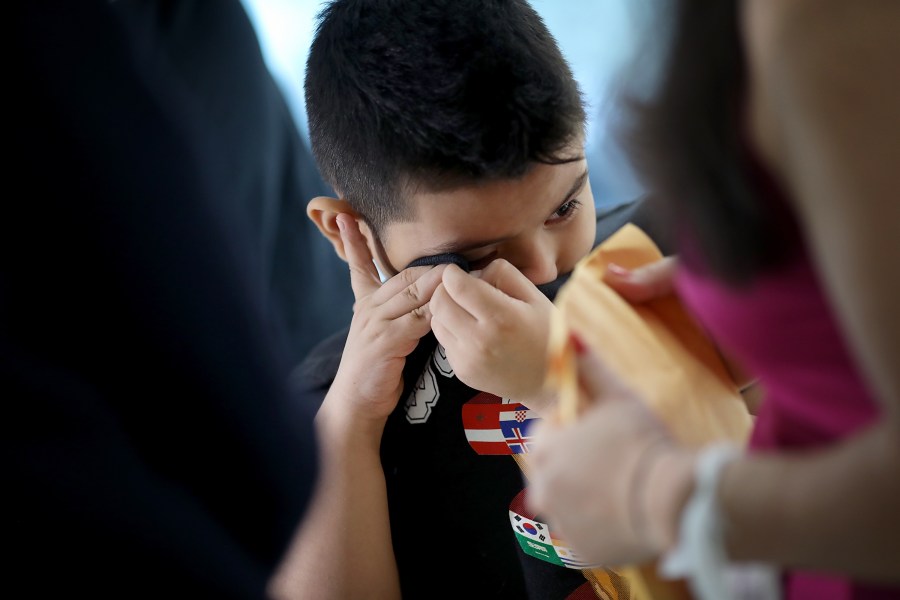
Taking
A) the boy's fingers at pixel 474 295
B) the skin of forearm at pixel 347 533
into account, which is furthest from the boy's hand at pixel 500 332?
the skin of forearm at pixel 347 533

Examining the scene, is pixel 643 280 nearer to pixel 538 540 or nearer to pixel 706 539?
pixel 706 539

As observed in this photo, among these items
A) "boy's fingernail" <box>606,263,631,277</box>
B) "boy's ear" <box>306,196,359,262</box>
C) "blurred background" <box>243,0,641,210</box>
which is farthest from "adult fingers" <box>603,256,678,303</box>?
"boy's ear" <box>306,196,359,262</box>

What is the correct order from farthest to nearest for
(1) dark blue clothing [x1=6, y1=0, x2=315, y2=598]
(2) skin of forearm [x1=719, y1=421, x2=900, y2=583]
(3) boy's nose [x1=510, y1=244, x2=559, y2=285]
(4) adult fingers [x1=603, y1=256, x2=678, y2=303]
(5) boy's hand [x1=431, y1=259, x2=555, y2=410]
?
(3) boy's nose [x1=510, y1=244, x2=559, y2=285], (5) boy's hand [x1=431, y1=259, x2=555, y2=410], (4) adult fingers [x1=603, y1=256, x2=678, y2=303], (1) dark blue clothing [x1=6, y1=0, x2=315, y2=598], (2) skin of forearm [x1=719, y1=421, x2=900, y2=583]

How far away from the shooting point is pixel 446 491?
3.25 ft

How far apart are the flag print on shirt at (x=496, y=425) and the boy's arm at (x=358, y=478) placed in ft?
0.32

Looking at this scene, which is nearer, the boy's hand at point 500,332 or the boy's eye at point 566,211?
the boy's hand at point 500,332

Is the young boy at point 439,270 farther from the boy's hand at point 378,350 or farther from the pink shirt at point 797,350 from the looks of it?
the pink shirt at point 797,350

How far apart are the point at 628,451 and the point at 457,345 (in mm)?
405

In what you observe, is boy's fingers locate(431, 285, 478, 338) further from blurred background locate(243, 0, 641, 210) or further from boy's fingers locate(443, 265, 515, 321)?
blurred background locate(243, 0, 641, 210)

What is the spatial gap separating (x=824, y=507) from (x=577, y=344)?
0.21m

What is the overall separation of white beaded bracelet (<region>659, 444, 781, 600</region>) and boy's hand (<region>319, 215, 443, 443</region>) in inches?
19.8

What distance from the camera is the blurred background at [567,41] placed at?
107 cm

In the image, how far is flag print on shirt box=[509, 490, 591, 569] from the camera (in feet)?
2.79

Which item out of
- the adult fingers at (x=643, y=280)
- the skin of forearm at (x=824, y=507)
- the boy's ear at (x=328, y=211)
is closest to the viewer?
the skin of forearm at (x=824, y=507)
